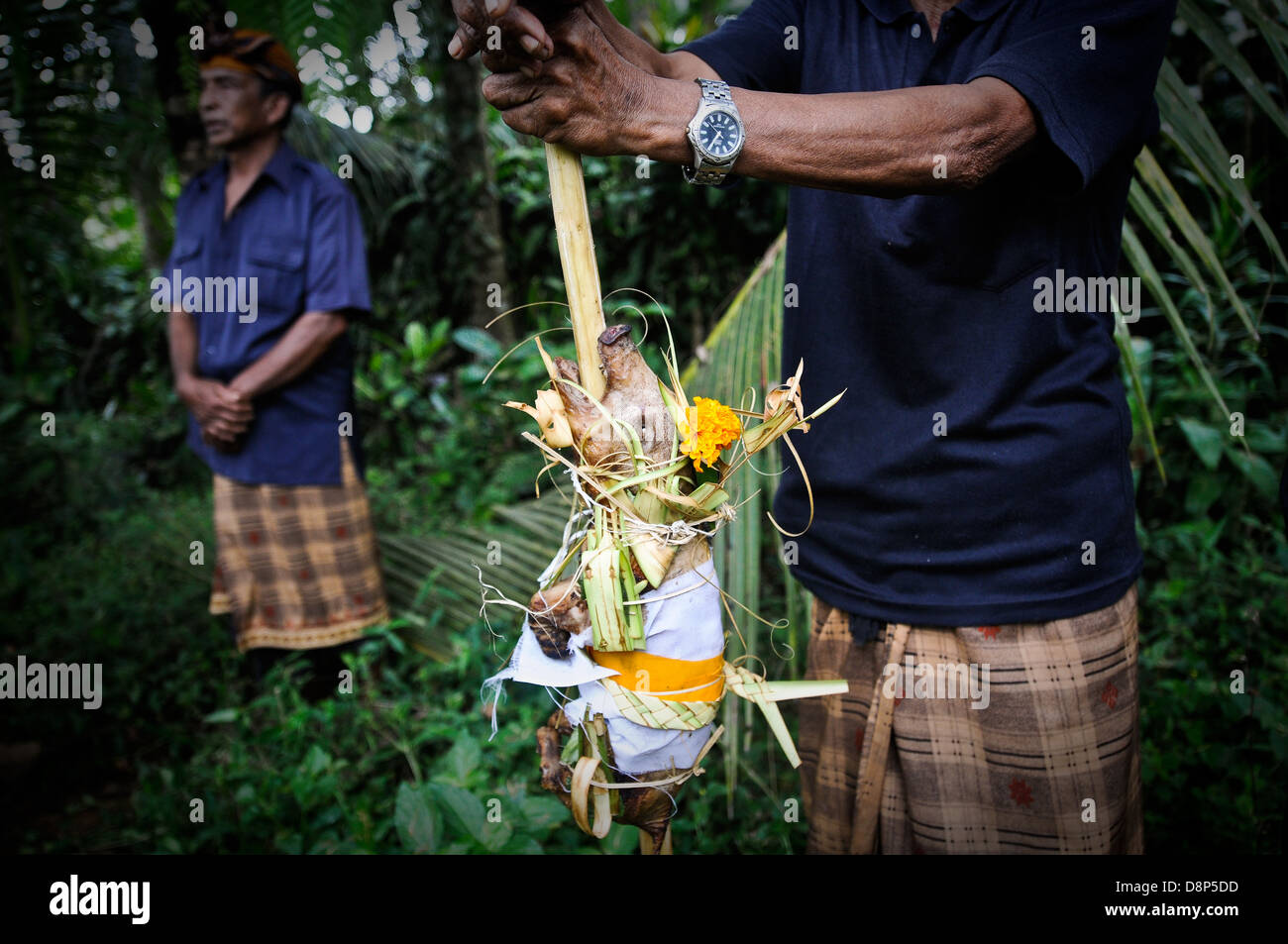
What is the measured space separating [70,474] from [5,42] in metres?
3.83

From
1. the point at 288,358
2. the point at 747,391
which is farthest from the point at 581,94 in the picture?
the point at 288,358

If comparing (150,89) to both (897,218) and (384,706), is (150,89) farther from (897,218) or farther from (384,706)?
(897,218)

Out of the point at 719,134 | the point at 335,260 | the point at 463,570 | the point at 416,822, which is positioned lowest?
the point at 416,822

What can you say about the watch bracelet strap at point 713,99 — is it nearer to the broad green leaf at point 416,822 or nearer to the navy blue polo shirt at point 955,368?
the navy blue polo shirt at point 955,368

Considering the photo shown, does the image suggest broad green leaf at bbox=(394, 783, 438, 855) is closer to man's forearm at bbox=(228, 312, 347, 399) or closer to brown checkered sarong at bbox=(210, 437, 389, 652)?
brown checkered sarong at bbox=(210, 437, 389, 652)

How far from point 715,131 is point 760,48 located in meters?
0.53

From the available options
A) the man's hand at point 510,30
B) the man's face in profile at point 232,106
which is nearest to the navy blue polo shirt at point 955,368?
the man's hand at point 510,30

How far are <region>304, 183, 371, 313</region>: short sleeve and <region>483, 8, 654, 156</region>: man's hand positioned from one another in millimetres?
1964

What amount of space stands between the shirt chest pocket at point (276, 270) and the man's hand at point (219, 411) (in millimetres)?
322

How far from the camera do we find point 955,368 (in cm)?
120

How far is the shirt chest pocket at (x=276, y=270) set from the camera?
2660 mm

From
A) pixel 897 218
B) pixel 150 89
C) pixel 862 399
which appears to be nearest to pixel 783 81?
pixel 897 218

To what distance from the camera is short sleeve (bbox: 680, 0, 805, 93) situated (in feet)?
4.12

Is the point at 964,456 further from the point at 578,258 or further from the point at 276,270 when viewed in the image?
the point at 276,270
